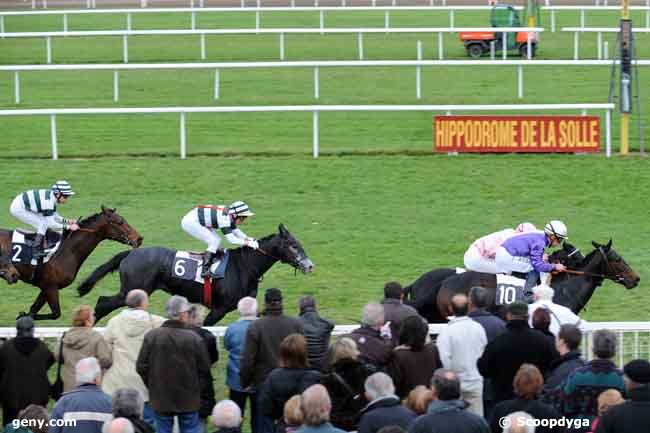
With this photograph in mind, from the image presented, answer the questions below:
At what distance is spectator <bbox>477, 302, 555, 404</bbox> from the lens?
7113mm

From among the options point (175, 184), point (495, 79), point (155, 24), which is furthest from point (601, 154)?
point (155, 24)

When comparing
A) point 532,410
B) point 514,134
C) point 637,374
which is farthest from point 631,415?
point 514,134

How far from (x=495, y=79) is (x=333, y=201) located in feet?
30.7

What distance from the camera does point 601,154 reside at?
1683 centimetres

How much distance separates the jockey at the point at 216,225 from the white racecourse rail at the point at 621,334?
2.51m

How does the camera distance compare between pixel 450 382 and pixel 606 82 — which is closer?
pixel 450 382

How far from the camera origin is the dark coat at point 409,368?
7.16m

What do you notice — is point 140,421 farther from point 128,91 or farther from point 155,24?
point 155,24

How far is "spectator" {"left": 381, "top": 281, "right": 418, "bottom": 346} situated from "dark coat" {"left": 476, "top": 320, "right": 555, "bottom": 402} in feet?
2.53

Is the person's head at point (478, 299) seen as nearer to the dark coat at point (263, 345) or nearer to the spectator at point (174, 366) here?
the dark coat at point (263, 345)

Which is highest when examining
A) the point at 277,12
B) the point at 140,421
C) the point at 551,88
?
the point at 277,12

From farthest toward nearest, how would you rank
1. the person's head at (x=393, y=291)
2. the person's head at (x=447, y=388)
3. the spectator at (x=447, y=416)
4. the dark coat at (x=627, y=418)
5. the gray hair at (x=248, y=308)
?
the person's head at (x=393, y=291), the gray hair at (x=248, y=308), the person's head at (x=447, y=388), the spectator at (x=447, y=416), the dark coat at (x=627, y=418)

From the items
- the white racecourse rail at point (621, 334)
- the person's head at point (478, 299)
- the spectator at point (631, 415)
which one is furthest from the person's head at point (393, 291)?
the spectator at point (631, 415)

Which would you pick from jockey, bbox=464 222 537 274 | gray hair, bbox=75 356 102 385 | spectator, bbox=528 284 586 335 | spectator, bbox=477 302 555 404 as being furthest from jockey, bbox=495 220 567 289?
gray hair, bbox=75 356 102 385
